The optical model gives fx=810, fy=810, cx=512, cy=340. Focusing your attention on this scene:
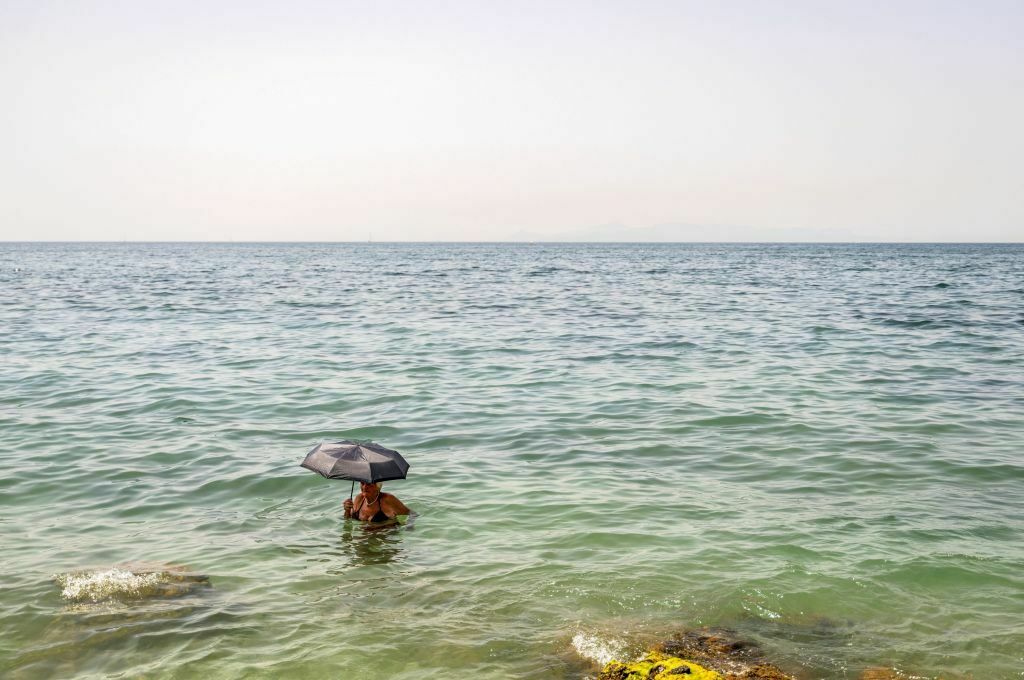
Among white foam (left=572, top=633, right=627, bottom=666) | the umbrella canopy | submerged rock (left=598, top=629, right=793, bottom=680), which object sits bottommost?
white foam (left=572, top=633, right=627, bottom=666)

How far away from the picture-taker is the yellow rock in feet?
19.2

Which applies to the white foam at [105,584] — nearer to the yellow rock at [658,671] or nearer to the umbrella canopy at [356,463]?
the umbrella canopy at [356,463]

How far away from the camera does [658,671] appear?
19.7 feet

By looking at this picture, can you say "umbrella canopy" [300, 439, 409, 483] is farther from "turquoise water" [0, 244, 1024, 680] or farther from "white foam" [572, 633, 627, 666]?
"white foam" [572, 633, 627, 666]

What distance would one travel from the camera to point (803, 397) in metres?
17.1

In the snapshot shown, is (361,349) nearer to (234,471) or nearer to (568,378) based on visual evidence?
(568,378)

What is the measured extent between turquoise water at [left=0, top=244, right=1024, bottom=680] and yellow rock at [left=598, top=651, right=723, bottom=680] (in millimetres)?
490

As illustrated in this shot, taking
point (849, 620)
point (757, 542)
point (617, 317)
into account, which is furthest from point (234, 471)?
point (617, 317)

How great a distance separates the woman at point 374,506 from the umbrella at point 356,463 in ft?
1.35

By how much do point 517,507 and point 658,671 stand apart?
4.98 m

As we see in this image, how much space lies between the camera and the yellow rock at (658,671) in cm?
585

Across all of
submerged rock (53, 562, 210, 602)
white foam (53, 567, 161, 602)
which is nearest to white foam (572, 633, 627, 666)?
submerged rock (53, 562, 210, 602)

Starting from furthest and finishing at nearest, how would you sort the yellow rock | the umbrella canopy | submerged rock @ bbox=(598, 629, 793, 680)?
the umbrella canopy → submerged rock @ bbox=(598, 629, 793, 680) → the yellow rock

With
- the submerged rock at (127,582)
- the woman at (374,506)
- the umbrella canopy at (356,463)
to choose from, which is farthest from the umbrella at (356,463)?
the submerged rock at (127,582)
